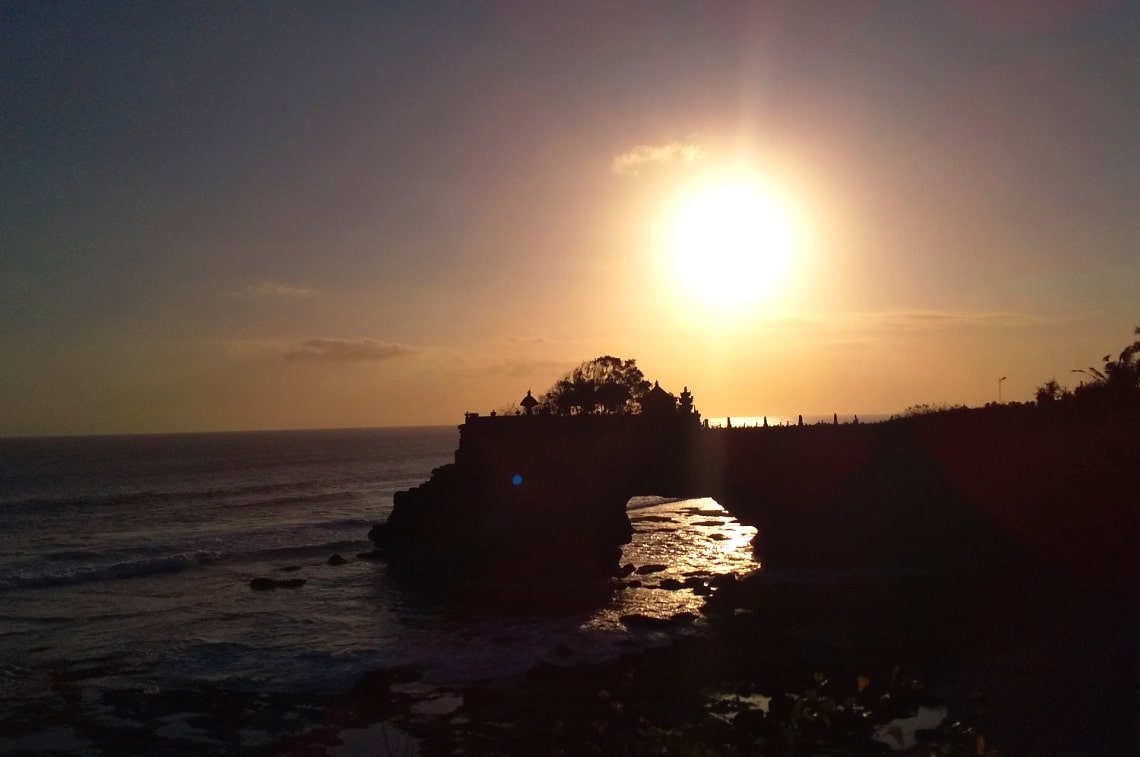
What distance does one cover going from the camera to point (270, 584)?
41656mm

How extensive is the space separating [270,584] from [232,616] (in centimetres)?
664

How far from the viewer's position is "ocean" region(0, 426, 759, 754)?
24484mm

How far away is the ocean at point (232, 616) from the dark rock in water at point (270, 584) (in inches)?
20.3

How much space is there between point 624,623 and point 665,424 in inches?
763

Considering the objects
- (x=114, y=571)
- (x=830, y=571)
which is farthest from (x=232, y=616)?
(x=830, y=571)

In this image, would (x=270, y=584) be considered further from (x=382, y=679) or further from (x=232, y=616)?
(x=382, y=679)

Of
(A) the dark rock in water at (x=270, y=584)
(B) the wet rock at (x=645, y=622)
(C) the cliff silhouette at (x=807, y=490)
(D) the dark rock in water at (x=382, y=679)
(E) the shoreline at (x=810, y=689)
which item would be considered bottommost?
(A) the dark rock in water at (x=270, y=584)

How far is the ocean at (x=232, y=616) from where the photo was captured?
80.3 feet

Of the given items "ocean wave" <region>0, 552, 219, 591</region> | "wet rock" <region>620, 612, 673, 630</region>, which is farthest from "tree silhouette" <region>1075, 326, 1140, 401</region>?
"ocean wave" <region>0, 552, 219, 591</region>

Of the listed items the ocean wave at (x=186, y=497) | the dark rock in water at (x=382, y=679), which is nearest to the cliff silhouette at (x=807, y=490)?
the dark rock in water at (x=382, y=679)

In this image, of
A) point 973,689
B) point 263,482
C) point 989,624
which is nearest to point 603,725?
point 973,689

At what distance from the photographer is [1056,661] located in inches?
939

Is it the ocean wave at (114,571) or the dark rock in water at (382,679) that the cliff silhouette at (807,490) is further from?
the dark rock in water at (382,679)

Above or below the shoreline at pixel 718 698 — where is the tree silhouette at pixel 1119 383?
above
